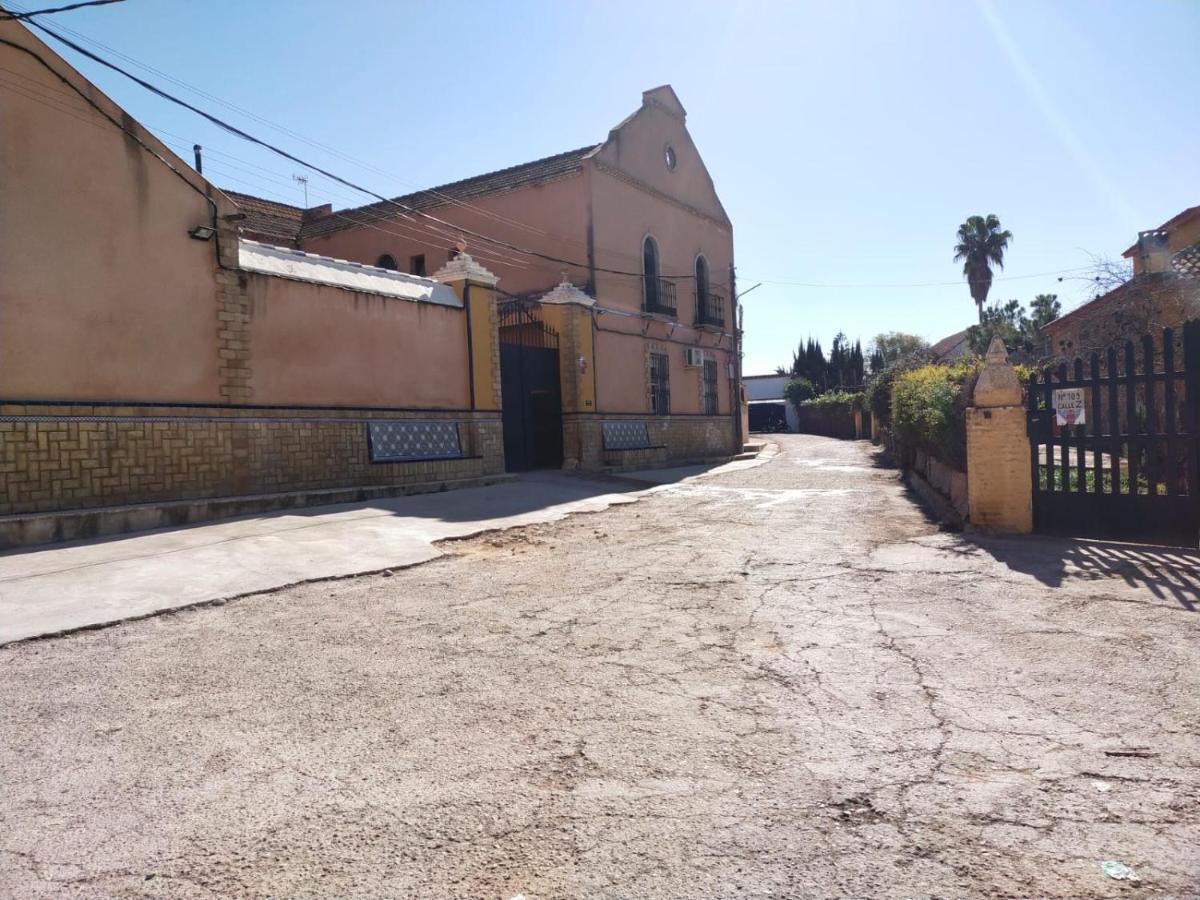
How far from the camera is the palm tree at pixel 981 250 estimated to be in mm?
44594

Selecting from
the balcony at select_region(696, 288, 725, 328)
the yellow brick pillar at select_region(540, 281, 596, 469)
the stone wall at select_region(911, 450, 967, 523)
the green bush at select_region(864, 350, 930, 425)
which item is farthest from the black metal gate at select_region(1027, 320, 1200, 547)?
the balcony at select_region(696, 288, 725, 328)

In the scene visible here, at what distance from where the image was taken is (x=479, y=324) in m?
14.3

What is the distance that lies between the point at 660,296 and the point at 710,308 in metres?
3.75

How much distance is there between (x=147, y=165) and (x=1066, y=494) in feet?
36.3

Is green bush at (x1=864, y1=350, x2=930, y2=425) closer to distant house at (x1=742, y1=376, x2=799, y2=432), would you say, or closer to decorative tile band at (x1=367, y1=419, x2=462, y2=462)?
decorative tile band at (x1=367, y1=419, x2=462, y2=462)

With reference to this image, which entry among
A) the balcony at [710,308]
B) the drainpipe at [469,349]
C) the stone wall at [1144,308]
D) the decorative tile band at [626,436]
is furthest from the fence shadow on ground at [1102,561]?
the balcony at [710,308]

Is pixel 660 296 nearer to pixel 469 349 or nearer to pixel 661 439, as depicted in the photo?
pixel 661 439

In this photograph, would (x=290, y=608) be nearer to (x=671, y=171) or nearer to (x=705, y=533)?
(x=705, y=533)

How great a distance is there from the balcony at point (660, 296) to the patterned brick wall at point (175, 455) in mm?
10452

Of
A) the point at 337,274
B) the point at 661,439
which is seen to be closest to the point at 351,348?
the point at 337,274

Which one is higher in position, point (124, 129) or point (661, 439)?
point (124, 129)

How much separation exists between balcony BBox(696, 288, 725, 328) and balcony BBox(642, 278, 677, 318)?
2049 mm

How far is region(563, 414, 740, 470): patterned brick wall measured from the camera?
1733 cm

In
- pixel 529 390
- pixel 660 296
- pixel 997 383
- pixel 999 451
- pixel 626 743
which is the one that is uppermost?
pixel 660 296
